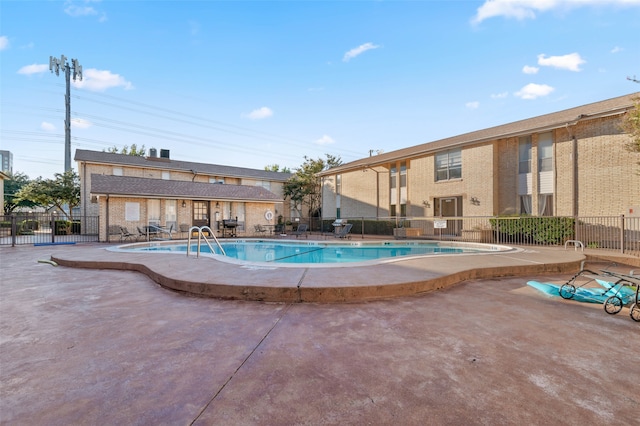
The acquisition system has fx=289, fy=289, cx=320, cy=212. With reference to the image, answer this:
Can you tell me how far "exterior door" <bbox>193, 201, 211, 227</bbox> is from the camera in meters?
19.6

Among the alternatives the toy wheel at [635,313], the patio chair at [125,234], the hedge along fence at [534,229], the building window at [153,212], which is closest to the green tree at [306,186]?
the building window at [153,212]

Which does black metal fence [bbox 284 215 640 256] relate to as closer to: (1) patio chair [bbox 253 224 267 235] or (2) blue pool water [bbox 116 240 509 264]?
(2) blue pool water [bbox 116 240 509 264]

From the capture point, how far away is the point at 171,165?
2659cm

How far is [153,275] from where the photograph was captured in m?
6.18

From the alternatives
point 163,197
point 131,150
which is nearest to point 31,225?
point 163,197

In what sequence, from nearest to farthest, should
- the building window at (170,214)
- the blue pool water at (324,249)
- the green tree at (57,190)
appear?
1. the blue pool water at (324,249)
2. the building window at (170,214)
3. the green tree at (57,190)

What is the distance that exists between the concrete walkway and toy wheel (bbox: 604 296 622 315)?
5.6 inches

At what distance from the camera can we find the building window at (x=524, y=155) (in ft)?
53.0

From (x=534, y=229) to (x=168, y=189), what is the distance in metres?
20.8

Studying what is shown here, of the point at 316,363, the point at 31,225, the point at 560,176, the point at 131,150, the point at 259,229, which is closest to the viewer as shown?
the point at 316,363

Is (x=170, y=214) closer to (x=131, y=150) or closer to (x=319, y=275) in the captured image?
(x=319, y=275)

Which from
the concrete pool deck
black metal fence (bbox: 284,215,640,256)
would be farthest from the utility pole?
black metal fence (bbox: 284,215,640,256)

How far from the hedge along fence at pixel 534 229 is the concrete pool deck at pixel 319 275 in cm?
672

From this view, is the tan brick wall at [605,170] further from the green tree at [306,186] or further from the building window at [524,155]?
the green tree at [306,186]
